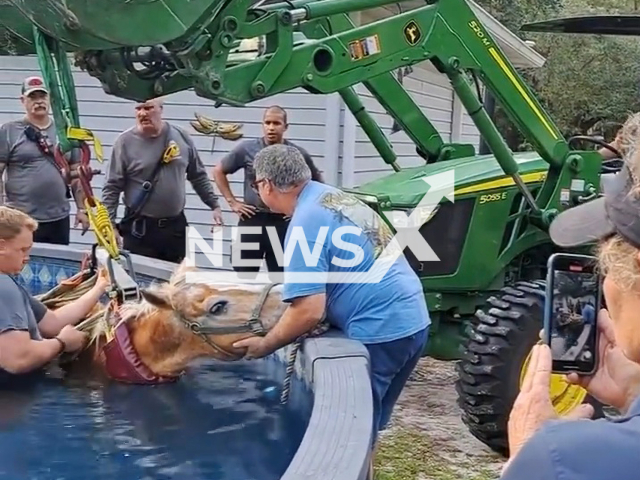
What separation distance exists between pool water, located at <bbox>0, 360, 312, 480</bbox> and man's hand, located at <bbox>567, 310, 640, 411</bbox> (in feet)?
6.45

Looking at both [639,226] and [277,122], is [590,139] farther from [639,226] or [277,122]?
[639,226]

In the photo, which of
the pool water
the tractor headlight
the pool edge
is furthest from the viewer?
the tractor headlight

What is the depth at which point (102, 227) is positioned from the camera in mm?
4125

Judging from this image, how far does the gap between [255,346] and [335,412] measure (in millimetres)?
1157

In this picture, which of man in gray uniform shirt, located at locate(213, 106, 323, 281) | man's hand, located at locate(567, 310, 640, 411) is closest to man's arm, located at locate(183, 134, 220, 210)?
man in gray uniform shirt, located at locate(213, 106, 323, 281)

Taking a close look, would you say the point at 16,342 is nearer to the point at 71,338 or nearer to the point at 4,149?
the point at 71,338

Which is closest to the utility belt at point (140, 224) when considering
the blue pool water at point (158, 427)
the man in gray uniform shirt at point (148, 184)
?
the man in gray uniform shirt at point (148, 184)

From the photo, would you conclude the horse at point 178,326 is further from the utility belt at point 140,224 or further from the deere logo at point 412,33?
the utility belt at point 140,224

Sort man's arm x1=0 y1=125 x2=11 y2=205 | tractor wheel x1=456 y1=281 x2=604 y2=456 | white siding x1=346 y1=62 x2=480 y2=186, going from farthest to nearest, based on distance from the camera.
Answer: white siding x1=346 y1=62 x2=480 y2=186
man's arm x1=0 y1=125 x2=11 y2=205
tractor wheel x1=456 y1=281 x2=604 y2=456

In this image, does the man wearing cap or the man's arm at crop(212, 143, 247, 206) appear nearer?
the man wearing cap

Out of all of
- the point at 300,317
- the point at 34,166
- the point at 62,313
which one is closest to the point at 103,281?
the point at 62,313

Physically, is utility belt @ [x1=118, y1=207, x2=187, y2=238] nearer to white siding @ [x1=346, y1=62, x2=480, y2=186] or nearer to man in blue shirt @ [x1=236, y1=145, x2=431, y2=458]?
white siding @ [x1=346, y1=62, x2=480, y2=186]

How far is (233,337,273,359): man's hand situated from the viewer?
12.8 ft

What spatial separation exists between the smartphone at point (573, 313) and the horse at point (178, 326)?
2.29 m
